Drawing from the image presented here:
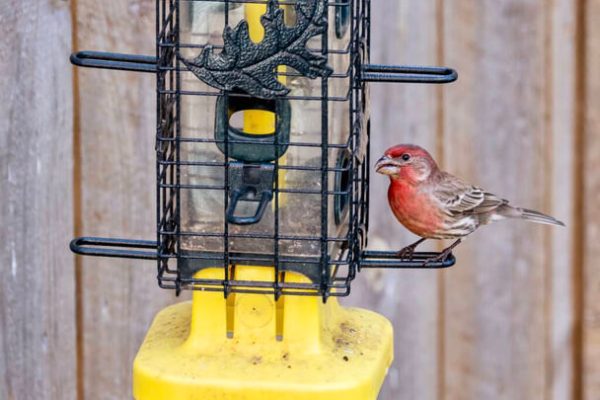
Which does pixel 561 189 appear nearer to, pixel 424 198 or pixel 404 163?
pixel 424 198

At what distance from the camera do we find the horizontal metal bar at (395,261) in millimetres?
2965

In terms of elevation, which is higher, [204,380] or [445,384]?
[204,380]

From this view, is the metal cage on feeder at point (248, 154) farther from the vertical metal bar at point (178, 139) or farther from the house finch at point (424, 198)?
the house finch at point (424, 198)

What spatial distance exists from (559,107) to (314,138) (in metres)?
1.62

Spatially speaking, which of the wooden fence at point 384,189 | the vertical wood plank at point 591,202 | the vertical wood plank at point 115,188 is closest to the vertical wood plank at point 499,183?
the wooden fence at point 384,189

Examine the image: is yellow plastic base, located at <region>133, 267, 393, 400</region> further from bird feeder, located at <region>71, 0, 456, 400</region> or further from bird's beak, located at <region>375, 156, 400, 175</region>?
bird's beak, located at <region>375, 156, 400, 175</region>

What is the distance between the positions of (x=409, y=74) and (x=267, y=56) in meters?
0.53

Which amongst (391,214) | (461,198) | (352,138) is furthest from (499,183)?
(352,138)

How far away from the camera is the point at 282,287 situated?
2826mm

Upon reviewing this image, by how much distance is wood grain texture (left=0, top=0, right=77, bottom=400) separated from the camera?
12.1 ft

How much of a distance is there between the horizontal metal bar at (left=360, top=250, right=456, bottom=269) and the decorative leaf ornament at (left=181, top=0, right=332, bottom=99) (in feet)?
1.93

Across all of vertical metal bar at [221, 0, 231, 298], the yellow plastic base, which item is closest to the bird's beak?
the yellow plastic base

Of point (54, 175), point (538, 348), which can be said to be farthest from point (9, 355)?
point (538, 348)

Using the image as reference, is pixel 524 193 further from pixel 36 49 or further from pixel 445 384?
pixel 36 49
